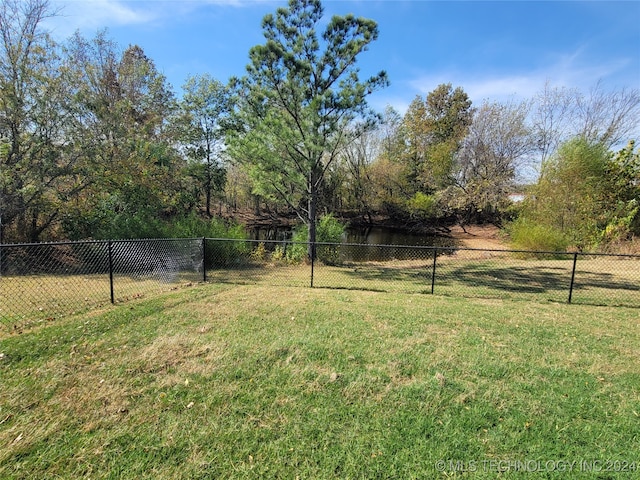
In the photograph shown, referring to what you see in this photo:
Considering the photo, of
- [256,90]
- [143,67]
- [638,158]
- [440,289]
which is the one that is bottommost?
[440,289]

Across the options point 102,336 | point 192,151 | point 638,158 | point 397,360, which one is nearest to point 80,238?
point 102,336

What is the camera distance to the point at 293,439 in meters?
2.19

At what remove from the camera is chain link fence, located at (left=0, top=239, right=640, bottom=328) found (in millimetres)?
5582

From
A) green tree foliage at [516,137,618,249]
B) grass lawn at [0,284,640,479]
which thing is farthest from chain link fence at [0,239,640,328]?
green tree foliage at [516,137,618,249]

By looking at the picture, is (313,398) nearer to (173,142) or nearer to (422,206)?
(173,142)

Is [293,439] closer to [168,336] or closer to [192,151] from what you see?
[168,336]

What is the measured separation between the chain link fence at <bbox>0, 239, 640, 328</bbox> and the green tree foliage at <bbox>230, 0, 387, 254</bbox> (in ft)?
10.7

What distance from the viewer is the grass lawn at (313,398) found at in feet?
6.61

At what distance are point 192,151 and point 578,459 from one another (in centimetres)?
2468

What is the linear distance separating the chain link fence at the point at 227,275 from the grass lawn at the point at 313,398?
1758 millimetres

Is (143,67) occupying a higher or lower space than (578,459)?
higher

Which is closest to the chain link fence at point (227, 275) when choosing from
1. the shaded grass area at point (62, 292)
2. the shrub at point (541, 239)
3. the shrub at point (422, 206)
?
the shaded grass area at point (62, 292)

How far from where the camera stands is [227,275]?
8422mm

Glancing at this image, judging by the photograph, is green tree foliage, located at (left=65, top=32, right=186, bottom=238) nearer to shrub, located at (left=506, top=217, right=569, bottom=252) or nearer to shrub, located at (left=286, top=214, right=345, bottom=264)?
shrub, located at (left=286, top=214, right=345, bottom=264)
